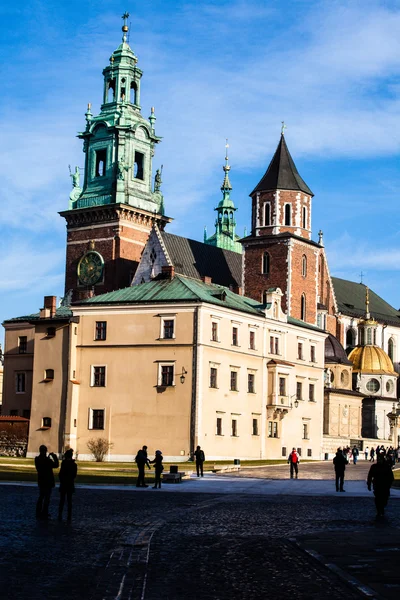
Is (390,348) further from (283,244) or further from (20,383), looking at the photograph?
(20,383)

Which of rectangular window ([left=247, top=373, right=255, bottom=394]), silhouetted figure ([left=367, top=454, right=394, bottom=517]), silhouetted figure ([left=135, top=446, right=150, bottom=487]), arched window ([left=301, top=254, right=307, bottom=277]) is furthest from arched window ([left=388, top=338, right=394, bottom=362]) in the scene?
silhouetted figure ([left=367, top=454, right=394, bottom=517])

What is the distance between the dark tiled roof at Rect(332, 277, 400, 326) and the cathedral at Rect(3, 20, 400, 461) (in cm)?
1094

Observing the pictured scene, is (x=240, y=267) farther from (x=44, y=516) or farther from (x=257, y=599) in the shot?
(x=257, y=599)

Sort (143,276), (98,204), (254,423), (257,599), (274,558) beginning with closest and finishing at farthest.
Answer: (257,599) < (274,558) < (254,423) < (143,276) < (98,204)

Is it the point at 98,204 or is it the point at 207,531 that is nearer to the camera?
the point at 207,531

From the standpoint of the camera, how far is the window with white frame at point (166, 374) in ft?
239

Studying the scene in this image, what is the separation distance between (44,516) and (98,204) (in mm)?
78904

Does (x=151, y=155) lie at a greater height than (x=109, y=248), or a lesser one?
greater

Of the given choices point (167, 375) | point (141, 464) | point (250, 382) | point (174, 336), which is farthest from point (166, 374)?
point (141, 464)

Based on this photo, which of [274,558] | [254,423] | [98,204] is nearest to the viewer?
[274,558]

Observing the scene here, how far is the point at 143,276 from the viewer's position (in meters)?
95.8

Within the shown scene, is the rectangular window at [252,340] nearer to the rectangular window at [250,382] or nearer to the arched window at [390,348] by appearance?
the rectangular window at [250,382]

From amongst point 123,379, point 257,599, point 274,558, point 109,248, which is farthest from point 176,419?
point 257,599

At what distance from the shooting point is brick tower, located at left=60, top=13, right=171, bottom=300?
102m
